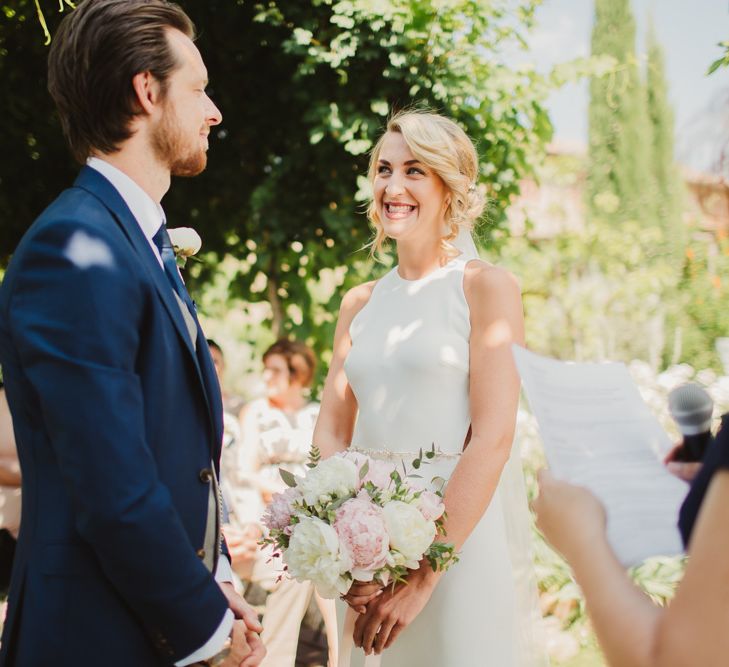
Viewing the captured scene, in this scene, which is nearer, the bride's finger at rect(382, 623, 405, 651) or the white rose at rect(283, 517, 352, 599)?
the white rose at rect(283, 517, 352, 599)

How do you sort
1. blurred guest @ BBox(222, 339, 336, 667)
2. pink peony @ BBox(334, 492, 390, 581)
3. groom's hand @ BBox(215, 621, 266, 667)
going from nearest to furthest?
groom's hand @ BBox(215, 621, 266, 667), pink peony @ BBox(334, 492, 390, 581), blurred guest @ BBox(222, 339, 336, 667)

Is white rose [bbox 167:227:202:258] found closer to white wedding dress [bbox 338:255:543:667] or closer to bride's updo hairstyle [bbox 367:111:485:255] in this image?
white wedding dress [bbox 338:255:543:667]

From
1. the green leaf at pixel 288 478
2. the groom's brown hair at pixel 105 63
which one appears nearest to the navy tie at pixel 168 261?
the groom's brown hair at pixel 105 63

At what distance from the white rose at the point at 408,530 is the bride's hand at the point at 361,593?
0.48ft

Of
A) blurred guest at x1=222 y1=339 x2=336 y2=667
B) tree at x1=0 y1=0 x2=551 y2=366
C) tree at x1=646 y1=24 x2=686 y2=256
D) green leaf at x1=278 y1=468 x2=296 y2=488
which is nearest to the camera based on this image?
green leaf at x1=278 y1=468 x2=296 y2=488

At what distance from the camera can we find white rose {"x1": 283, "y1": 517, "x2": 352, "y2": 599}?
2.14m

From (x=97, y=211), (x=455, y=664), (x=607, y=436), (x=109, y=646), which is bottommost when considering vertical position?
(x=455, y=664)

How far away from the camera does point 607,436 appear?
57.4 inches

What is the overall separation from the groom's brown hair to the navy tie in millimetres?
220

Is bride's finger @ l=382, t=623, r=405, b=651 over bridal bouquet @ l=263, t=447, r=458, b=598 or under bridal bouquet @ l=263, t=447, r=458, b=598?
under

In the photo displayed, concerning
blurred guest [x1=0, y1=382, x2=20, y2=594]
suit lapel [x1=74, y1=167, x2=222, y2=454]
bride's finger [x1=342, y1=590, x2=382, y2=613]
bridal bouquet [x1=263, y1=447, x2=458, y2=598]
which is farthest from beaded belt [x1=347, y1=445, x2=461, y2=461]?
blurred guest [x1=0, y1=382, x2=20, y2=594]

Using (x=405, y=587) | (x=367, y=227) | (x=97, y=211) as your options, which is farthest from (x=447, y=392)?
(x=367, y=227)

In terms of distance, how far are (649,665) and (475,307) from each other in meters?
1.73

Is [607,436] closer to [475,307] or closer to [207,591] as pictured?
[207,591]
